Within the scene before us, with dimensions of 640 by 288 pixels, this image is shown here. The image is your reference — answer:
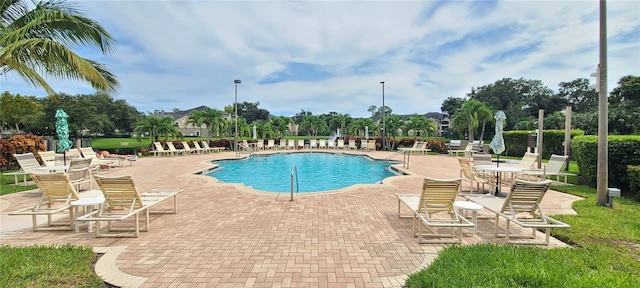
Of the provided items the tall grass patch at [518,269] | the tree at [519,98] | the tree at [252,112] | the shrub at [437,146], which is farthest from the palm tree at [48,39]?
the tree at [252,112]

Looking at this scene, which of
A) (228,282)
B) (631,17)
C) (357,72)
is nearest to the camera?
(228,282)

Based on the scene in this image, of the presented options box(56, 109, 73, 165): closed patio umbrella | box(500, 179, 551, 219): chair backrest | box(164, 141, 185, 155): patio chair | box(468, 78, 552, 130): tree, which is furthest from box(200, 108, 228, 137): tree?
box(468, 78, 552, 130): tree

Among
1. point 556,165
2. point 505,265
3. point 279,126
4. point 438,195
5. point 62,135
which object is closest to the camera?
point 505,265

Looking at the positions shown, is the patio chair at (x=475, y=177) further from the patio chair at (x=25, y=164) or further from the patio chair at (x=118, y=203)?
the patio chair at (x=25, y=164)

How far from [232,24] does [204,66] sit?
9.38 m

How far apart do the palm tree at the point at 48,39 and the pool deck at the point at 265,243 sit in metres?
3.15

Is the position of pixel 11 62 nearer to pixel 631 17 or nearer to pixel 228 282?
pixel 228 282

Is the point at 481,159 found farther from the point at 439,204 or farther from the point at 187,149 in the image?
the point at 187,149

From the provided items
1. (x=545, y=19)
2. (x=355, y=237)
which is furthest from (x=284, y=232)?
(x=545, y=19)

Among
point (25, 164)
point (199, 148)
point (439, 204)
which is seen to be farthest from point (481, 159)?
point (199, 148)

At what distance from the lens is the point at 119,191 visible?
14.3 ft

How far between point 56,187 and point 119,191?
3.97ft

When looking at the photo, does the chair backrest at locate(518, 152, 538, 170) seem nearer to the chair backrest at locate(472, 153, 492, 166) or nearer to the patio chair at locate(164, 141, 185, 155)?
the chair backrest at locate(472, 153, 492, 166)

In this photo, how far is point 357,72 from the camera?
26.0 metres
